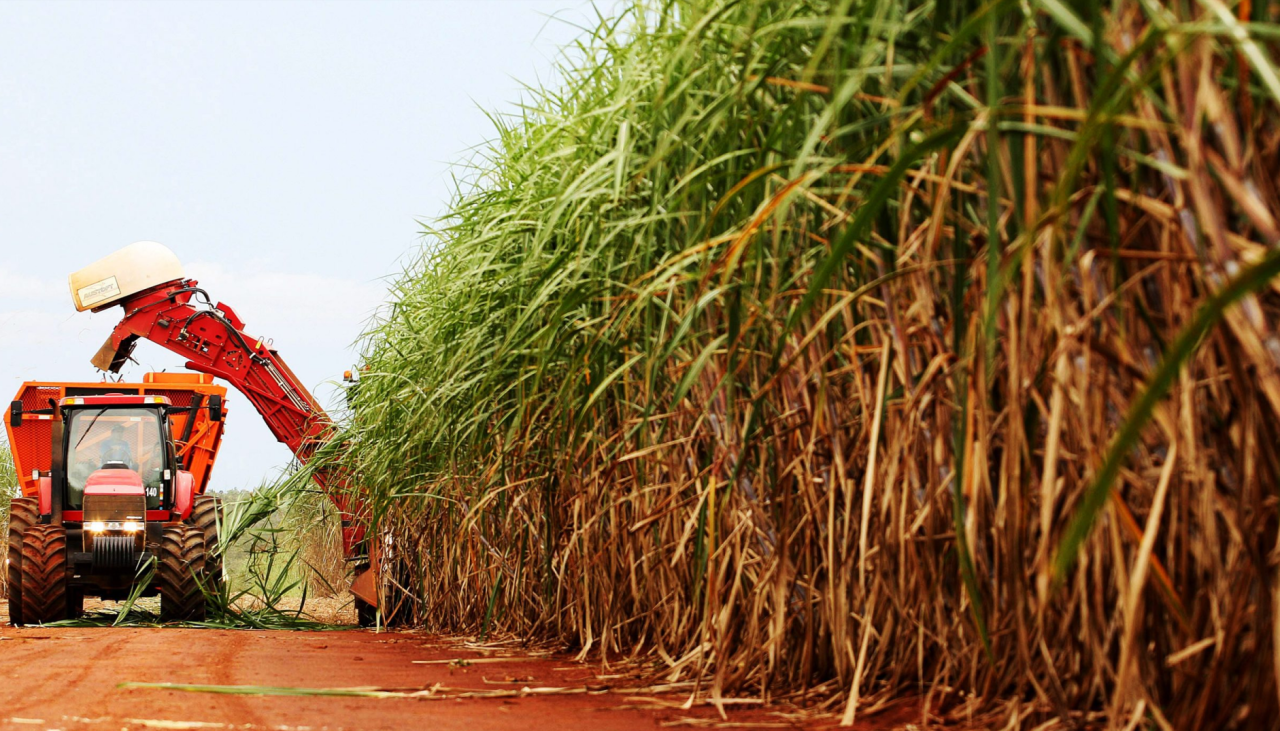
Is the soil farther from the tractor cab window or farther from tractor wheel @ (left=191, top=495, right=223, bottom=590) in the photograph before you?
the tractor cab window

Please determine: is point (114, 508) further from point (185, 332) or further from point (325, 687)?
point (325, 687)

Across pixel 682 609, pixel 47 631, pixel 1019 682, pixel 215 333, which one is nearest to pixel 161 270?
pixel 215 333

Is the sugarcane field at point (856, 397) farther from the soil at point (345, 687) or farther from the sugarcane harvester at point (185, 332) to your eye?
the sugarcane harvester at point (185, 332)

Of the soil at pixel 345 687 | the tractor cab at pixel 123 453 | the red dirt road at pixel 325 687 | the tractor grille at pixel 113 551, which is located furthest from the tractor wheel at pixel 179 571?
the soil at pixel 345 687

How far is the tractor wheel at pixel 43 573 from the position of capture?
7.74 m

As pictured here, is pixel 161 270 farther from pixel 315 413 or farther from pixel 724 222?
pixel 724 222

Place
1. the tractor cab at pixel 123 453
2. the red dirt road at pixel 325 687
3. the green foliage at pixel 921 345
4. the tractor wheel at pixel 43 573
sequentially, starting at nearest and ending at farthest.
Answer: the green foliage at pixel 921 345 < the red dirt road at pixel 325 687 < the tractor wheel at pixel 43 573 < the tractor cab at pixel 123 453

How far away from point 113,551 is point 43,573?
0.46 meters

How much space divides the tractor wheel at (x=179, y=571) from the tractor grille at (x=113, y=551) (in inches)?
8.5

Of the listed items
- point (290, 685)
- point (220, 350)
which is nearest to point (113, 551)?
point (220, 350)

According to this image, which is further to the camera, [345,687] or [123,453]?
[123,453]

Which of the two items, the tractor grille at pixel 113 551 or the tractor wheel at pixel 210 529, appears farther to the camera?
the tractor wheel at pixel 210 529

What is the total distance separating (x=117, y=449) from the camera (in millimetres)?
8836

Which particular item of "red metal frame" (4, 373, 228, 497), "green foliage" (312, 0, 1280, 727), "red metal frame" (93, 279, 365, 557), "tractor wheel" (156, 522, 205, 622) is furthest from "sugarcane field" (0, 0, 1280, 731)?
"red metal frame" (4, 373, 228, 497)
